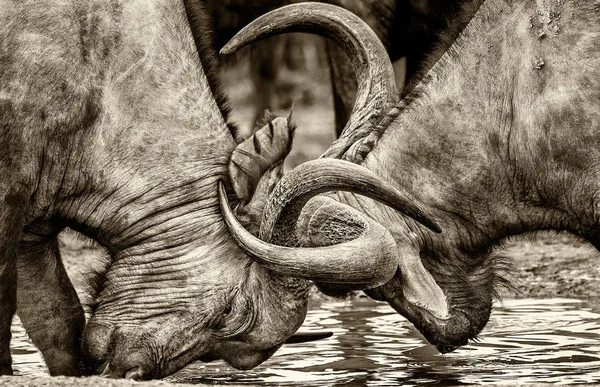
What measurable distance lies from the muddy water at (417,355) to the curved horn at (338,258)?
95cm

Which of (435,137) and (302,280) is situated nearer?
(302,280)

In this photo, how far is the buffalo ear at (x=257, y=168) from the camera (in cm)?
734

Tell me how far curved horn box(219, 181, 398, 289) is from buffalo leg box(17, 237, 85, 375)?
1.44 m

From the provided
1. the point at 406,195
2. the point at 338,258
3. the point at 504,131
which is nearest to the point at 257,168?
the point at 338,258

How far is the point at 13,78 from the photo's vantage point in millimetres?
7328

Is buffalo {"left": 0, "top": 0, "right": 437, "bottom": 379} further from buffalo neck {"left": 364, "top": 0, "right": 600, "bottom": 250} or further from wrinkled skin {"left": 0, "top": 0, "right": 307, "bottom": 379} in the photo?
buffalo neck {"left": 364, "top": 0, "right": 600, "bottom": 250}

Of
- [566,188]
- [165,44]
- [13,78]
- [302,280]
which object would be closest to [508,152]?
[566,188]

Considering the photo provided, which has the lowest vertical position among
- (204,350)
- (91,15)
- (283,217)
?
(204,350)

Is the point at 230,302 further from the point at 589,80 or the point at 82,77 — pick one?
the point at 589,80

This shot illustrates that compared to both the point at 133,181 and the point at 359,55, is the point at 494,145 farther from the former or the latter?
the point at 133,181

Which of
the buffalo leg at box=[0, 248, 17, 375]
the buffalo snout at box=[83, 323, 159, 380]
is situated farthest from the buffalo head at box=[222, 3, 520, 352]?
the buffalo leg at box=[0, 248, 17, 375]

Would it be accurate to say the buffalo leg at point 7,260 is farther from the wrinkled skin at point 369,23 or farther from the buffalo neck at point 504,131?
the wrinkled skin at point 369,23

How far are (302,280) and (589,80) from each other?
71.5 inches

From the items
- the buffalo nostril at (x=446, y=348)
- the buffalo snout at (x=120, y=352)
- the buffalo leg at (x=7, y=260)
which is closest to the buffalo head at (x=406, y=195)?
the buffalo nostril at (x=446, y=348)
